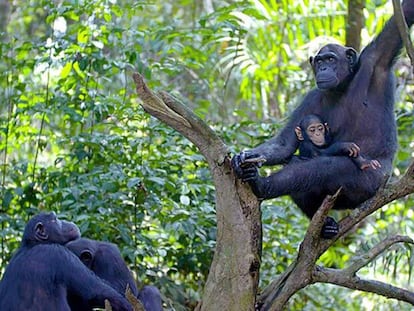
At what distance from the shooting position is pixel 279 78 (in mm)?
9641

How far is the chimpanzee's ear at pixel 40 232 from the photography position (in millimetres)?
5730

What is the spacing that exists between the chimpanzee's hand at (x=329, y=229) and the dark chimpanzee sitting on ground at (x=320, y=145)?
1.62 ft

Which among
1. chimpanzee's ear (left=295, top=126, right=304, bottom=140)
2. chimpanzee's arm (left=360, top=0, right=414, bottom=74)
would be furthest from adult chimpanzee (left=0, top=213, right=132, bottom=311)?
chimpanzee's arm (left=360, top=0, right=414, bottom=74)

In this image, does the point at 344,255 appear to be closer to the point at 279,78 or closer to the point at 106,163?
the point at 279,78

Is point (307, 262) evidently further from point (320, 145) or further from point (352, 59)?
point (352, 59)

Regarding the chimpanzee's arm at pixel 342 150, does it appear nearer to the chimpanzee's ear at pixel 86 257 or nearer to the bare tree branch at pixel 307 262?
the bare tree branch at pixel 307 262

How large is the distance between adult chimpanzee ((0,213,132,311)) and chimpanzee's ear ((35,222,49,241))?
0.38 feet

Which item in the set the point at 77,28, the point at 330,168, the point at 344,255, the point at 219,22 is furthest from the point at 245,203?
the point at 344,255

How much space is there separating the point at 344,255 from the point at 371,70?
350 cm

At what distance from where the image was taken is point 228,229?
457 centimetres

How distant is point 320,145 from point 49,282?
7.07ft

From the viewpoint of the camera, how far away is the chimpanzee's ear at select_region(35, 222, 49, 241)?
5730 mm

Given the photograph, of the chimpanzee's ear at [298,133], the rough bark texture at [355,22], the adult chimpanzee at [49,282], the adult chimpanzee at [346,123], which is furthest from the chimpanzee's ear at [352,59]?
the rough bark texture at [355,22]

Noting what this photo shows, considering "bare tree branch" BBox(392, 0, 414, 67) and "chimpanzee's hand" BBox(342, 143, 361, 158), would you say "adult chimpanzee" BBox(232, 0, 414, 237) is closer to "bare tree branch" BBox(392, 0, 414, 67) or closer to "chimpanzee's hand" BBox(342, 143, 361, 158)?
"chimpanzee's hand" BBox(342, 143, 361, 158)
